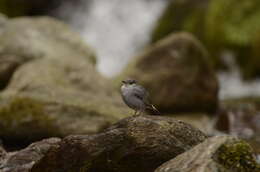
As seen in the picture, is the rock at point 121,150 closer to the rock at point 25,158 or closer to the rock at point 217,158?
the rock at point 217,158

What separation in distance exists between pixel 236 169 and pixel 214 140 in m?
0.40

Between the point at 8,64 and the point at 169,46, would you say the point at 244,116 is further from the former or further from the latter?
the point at 8,64

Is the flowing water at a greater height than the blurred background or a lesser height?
Answer: greater

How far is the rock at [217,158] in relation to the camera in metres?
7.45

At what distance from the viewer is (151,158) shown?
8617 mm

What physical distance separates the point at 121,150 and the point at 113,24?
18705mm

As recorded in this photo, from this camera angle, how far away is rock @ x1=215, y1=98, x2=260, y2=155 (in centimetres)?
1530

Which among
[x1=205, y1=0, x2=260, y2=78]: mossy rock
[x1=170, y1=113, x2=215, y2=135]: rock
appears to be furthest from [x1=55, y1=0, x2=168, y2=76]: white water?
[x1=170, y1=113, x2=215, y2=135]: rock

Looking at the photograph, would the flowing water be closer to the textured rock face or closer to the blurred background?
the blurred background

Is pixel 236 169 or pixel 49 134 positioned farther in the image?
pixel 49 134

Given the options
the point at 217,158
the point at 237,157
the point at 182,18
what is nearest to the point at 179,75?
the point at 182,18

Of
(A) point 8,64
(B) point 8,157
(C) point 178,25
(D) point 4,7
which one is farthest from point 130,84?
(D) point 4,7

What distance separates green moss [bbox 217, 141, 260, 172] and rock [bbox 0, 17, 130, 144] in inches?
199

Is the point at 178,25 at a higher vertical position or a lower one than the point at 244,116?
higher
